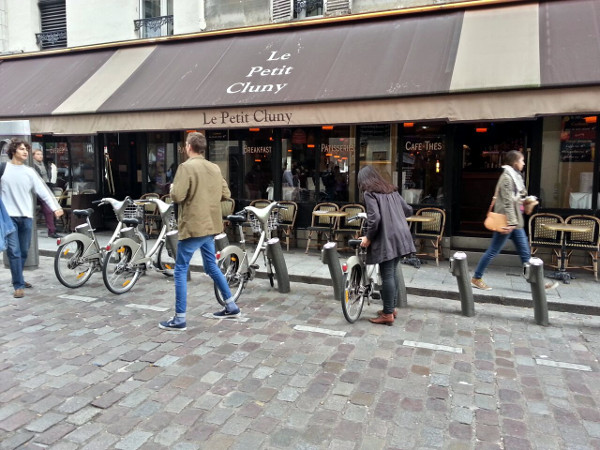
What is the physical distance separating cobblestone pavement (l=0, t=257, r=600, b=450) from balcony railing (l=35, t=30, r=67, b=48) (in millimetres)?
8904

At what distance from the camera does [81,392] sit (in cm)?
352

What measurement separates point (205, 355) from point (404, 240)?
223 centimetres

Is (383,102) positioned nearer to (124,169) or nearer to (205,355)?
(205,355)

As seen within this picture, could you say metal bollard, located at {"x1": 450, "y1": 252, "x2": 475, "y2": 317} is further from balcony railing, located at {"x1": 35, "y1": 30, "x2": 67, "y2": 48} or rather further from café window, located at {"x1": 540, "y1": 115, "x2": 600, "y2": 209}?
balcony railing, located at {"x1": 35, "y1": 30, "x2": 67, "y2": 48}

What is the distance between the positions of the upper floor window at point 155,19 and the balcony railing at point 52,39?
2.42m

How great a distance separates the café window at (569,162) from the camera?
753 cm

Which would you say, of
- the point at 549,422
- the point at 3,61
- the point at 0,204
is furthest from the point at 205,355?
the point at 3,61

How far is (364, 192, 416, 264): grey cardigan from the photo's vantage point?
4.74m

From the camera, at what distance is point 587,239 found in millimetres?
7078

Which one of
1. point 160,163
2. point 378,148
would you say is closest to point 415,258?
point 378,148

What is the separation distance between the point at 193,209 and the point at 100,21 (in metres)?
8.95

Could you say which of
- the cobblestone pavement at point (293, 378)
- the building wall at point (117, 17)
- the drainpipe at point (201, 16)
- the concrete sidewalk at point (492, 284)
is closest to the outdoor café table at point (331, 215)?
the concrete sidewalk at point (492, 284)

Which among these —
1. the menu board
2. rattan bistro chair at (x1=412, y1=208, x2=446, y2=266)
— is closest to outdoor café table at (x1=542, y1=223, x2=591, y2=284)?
the menu board

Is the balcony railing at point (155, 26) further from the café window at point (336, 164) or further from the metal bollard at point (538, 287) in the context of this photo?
the metal bollard at point (538, 287)
